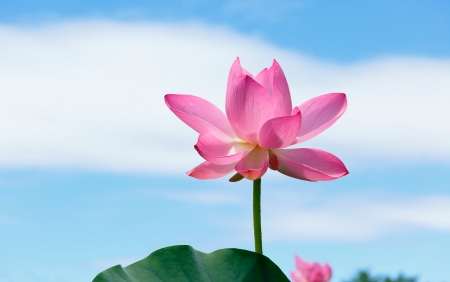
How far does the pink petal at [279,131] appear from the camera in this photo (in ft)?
3.47

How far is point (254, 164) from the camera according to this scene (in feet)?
3.62

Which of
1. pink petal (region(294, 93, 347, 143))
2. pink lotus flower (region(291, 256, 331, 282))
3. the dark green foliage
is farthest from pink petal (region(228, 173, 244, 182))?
the dark green foliage

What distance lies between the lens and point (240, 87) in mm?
1090

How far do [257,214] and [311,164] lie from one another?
177mm

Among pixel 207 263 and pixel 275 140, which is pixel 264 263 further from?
pixel 275 140

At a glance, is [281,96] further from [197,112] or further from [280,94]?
[197,112]

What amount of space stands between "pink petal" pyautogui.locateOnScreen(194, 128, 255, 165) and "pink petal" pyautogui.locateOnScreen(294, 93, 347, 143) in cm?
12

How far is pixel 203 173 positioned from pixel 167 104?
0.55ft

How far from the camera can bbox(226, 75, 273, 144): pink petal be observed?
108 cm

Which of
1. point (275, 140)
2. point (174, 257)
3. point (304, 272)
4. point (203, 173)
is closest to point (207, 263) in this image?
point (174, 257)

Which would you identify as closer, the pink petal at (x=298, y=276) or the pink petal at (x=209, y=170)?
the pink petal at (x=209, y=170)

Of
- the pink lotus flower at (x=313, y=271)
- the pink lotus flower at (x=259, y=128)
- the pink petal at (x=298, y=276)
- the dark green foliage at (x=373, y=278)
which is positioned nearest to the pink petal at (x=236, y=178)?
the pink lotus flower at (x=259, y=128)

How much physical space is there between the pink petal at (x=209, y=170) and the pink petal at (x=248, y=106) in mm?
79

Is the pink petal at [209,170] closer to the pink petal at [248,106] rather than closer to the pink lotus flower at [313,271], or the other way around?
the pink petal at [248,106]
